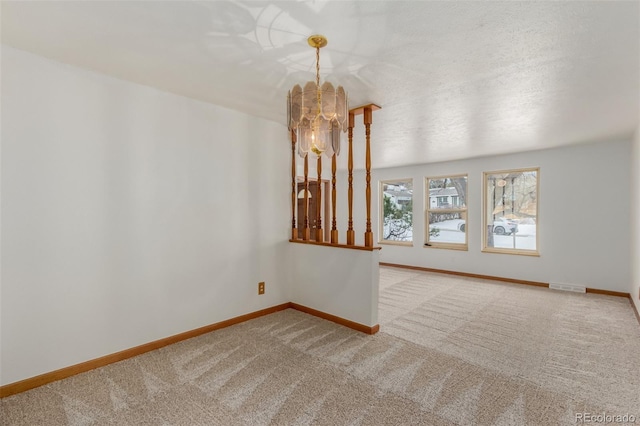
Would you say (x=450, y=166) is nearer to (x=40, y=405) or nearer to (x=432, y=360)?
(x=432, y=360)

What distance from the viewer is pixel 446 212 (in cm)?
599

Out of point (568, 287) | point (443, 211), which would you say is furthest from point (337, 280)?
point (568, 287)

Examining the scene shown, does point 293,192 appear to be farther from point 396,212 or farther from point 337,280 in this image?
point 396,212

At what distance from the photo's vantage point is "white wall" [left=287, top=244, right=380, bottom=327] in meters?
3.00

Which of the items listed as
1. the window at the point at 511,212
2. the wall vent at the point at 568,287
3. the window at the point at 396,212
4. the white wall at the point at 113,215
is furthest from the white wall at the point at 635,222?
the white wall at the point at 113,215

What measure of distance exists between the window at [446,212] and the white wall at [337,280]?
11.5ft

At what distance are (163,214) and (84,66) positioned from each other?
123 cm

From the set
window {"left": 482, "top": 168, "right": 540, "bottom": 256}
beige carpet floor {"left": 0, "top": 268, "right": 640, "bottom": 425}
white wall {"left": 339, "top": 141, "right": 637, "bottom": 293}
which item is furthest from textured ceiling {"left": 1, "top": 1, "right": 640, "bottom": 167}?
beige carpet floor {"left": 0, "top": 268, "right": 640, "bottom": 425}

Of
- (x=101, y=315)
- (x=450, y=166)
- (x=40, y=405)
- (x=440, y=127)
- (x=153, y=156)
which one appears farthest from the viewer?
(x=450, y=166)

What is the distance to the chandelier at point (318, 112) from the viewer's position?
1901mm

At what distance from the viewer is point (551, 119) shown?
10.9ft

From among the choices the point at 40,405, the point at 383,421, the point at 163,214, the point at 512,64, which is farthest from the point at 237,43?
the point at 40,405

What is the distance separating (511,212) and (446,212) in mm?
1104

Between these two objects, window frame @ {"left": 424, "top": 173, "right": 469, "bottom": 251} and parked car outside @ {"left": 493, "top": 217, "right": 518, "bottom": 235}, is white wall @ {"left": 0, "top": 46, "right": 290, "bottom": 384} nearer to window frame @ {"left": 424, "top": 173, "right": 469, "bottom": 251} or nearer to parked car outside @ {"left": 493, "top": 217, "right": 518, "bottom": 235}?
window frame @ {"left": 424, "top": 173, "right": 469, "bottom": 251}
